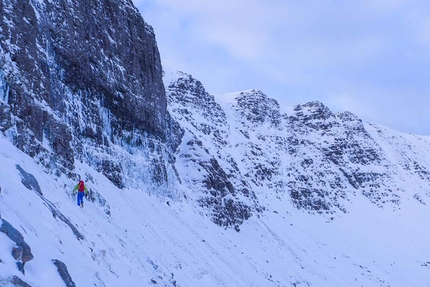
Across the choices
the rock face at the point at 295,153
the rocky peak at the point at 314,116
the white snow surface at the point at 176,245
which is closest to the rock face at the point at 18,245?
the white snow surface at the point at 176,245

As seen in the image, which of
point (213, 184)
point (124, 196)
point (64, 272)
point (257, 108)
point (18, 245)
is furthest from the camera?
point (257, 108)

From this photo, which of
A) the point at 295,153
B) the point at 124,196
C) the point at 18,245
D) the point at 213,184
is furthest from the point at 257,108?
the point at 18,245

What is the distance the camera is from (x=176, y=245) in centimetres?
2659

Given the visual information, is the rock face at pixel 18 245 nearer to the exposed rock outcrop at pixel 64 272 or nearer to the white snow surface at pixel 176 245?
the white snow surface at pixel 176 245

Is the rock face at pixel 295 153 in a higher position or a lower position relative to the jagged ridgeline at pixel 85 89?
higher

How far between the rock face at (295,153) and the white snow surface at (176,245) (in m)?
8.03

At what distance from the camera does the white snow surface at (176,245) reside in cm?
1069

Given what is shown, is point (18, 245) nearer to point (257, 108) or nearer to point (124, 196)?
point (124, 196)

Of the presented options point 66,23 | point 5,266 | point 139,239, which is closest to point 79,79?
point 66,23

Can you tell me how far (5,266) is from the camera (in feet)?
25.3

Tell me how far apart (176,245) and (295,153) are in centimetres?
8701

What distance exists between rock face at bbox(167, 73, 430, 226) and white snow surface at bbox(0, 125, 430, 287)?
803 cm

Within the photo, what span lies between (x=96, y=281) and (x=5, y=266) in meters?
3.49

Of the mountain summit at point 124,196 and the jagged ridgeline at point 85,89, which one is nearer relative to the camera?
the mountain summit at point 124,196
